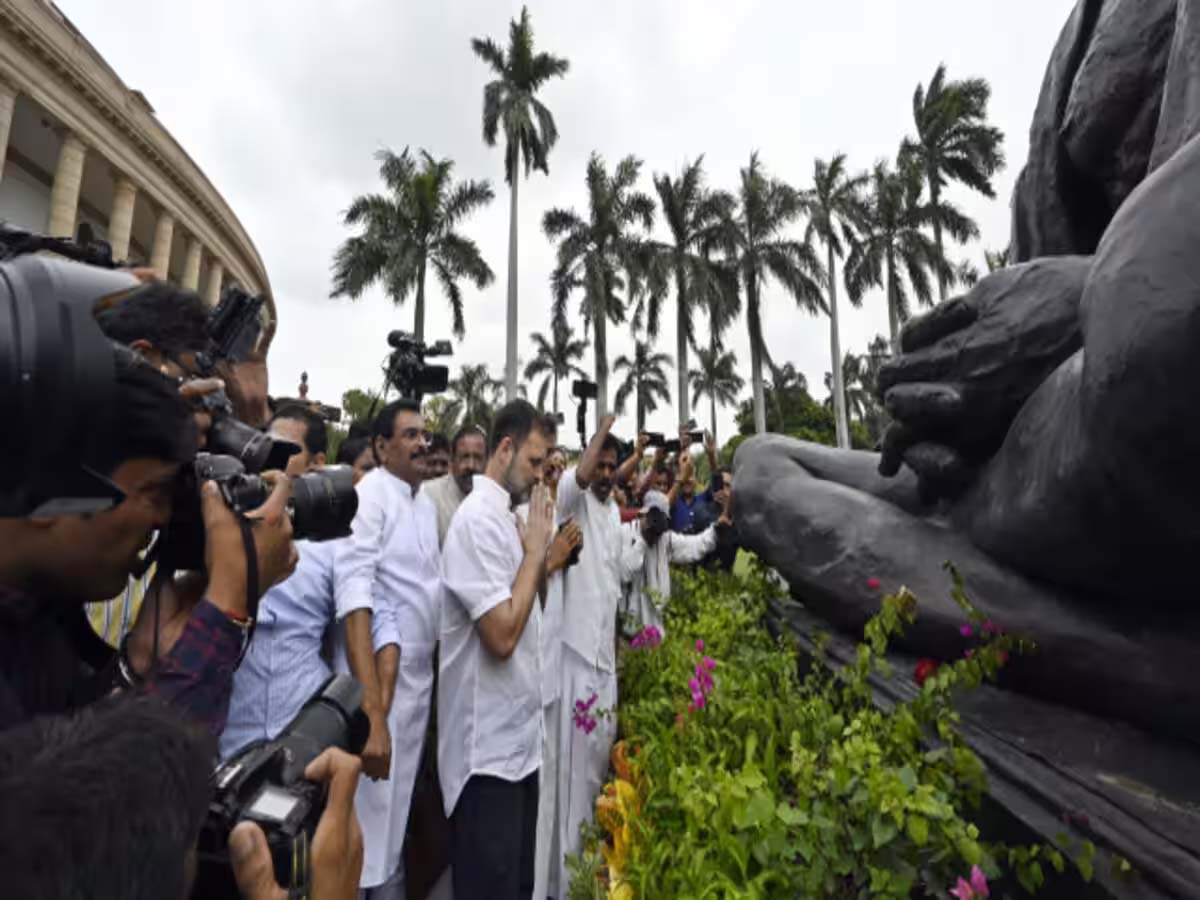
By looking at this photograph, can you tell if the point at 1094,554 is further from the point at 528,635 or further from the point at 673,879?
the point at 528,635

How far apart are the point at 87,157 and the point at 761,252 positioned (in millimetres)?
17486

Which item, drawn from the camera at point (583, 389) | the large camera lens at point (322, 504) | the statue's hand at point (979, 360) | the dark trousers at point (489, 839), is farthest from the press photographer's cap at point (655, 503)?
the large camera lens at point (322, 504)

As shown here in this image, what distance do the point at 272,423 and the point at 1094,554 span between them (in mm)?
2606

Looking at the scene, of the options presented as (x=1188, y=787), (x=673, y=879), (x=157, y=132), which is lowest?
(x=673, y=879)

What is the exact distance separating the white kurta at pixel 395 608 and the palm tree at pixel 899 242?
784 inches

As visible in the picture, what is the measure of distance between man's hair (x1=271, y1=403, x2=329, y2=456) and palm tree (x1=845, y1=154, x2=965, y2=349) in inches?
784

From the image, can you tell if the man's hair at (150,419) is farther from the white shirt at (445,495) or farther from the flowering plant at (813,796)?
the white shirt at (445,495)

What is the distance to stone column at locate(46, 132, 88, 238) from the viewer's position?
15.2m

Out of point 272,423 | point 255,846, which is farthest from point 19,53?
point 255,846

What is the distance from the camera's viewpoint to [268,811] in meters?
0.83

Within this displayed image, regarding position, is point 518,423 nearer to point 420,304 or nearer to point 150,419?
point 150,419

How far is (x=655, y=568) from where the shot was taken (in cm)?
479

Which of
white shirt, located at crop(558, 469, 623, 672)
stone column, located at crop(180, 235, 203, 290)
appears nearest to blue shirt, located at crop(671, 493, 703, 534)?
white shirt, located at crop(558, 469, 623, 672)

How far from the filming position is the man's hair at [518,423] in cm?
274
